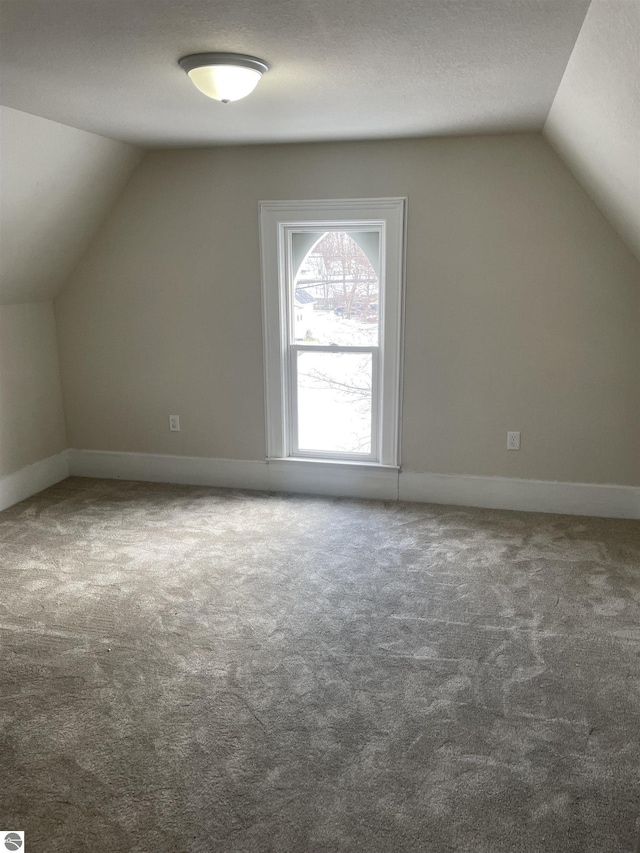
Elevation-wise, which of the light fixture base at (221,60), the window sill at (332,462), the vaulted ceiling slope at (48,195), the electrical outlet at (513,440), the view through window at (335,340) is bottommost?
the window sill at (332,462)

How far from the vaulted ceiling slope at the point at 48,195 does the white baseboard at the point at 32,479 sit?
3.62 feet

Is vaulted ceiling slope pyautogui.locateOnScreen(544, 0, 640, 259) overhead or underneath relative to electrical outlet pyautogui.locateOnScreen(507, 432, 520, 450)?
overhead

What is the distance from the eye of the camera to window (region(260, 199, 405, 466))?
13.2 ft

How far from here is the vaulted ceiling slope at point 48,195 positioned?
326cm

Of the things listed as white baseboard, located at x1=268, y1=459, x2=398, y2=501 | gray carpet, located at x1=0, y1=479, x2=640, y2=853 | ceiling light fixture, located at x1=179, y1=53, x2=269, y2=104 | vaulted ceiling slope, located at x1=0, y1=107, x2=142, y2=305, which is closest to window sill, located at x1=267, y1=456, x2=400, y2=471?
white baseboard, located at x1=268, y1=459, x2=398, y2=501

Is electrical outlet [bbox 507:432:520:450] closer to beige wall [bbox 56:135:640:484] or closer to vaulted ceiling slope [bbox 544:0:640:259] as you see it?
beige wall [bbox 56:135:640:484]

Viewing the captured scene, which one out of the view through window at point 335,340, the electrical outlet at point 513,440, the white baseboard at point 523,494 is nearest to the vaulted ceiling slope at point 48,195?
the view through window at point 335,340

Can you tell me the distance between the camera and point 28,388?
174 inches

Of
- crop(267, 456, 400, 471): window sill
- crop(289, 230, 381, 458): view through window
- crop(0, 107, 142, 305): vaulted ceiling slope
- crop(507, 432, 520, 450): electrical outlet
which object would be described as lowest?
crop(267, 456, 400, 471): window sill

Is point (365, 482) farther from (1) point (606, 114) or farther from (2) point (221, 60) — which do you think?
(2) point (221, 60)

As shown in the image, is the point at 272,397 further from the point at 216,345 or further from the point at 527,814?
the point at 527,814

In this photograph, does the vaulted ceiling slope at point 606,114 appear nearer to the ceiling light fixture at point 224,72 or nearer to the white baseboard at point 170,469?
the ceiling light fixture at point 224,72

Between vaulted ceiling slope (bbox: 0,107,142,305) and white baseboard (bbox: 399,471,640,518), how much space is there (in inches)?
102

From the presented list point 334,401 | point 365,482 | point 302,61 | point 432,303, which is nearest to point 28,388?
point 334,401
